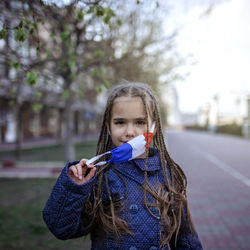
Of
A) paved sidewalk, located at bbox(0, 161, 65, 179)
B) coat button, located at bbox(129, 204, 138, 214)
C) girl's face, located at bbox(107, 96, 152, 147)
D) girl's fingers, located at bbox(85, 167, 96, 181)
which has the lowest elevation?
paved sidewalk, located at bbox(0, 161, 65, 179)

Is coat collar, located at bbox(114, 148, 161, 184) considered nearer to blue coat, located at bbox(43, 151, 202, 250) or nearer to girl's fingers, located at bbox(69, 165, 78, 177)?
blue coat, located at bbox(43, 151, 202, 250)

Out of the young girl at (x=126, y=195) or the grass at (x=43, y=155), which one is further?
the grass at (x=43, y=155)

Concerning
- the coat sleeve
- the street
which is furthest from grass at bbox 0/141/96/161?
the coat sleeve

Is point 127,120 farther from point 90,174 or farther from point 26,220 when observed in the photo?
point 26,220

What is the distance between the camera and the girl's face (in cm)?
159

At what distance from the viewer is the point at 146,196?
1.52 metres

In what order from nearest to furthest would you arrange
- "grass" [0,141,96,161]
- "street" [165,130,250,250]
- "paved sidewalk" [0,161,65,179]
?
"street" [165,130,250,250] → "paved sidewalk" [0,161,65,179] → "grass" [0,141,96,161]

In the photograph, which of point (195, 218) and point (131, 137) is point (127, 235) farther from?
point (195, 218)

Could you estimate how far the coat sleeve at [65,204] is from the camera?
1.33 metres

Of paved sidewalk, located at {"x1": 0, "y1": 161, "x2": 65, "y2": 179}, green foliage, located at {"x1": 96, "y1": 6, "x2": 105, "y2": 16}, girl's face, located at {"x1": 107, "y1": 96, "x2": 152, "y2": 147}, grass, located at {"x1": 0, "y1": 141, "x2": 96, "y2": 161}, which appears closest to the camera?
girl's face, located at {"x1": 107, "y1": 96, "x2": 152, "y2": 147}

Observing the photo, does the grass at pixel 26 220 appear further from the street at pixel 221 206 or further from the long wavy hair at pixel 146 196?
the street at pixel 221 206

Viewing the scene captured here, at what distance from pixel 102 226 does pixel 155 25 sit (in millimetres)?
7419

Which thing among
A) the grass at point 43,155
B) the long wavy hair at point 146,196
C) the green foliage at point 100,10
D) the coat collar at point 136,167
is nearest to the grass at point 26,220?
the long wavy hair at point 146,196

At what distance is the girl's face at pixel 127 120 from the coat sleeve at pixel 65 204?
0.35 metres
